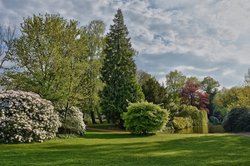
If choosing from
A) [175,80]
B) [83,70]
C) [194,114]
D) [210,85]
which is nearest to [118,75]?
[83,70]

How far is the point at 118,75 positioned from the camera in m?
37.2

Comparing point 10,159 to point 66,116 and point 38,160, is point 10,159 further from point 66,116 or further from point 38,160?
point 66,116

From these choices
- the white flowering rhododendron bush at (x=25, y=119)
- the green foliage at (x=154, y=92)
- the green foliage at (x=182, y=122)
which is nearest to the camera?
the white flowering rhododendron bush at (x=25, y=119)

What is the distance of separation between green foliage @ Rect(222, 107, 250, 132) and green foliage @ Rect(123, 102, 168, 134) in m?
9.49

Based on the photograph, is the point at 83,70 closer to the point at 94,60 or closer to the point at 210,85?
the point at 94,60

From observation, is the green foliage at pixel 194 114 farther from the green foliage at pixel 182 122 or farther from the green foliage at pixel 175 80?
the green foliage at pixel 175 80

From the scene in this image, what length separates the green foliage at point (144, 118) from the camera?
25.0 metres

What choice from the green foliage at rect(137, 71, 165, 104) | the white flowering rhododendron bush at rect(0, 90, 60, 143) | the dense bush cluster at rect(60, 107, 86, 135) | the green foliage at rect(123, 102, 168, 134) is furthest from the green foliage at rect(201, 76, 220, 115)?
the white flowering rhododendron bush at rect(0, 90, 60, 143)

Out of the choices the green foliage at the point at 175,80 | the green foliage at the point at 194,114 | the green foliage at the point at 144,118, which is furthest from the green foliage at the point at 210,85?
the green foliage at the point at 144,118

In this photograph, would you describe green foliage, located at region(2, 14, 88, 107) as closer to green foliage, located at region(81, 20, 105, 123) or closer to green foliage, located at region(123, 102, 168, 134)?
green foliage, located at region(123, 102, 168, 134)

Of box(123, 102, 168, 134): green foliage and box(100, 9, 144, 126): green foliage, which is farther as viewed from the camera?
box(100, 9, 144, 126): green foliage

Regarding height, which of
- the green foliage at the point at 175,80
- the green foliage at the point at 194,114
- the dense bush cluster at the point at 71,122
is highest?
the green foliage at the point at 175,80

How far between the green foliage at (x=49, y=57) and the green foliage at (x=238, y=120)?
15298 mm

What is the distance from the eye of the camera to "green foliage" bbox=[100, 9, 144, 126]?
36.0 metres
